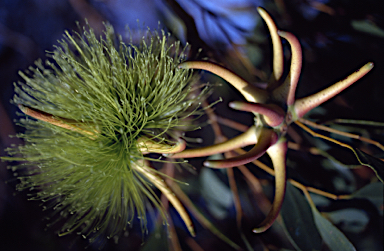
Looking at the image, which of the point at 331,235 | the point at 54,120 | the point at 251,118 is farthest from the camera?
the point at 251,118

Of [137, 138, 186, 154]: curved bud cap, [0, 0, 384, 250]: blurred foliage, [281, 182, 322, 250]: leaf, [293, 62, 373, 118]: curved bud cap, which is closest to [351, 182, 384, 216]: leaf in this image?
[0, 0, 384, 250]: blurred foliage

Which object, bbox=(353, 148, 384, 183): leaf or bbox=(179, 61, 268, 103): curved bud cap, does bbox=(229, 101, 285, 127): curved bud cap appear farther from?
bbox=(353, 148, 384, 183): leaf

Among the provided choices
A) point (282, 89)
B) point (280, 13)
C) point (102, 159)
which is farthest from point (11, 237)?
point (280, 13)

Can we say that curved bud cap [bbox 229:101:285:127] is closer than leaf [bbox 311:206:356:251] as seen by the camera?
Yes

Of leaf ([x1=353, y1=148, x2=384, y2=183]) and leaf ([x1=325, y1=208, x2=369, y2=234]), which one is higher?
leaf ([x1=353, y1=148, x2=384, y2=183])

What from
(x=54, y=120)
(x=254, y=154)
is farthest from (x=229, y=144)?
(x=54, y=120)

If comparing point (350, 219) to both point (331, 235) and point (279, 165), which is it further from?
point (279, 165)

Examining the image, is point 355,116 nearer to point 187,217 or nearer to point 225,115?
point 225,115
